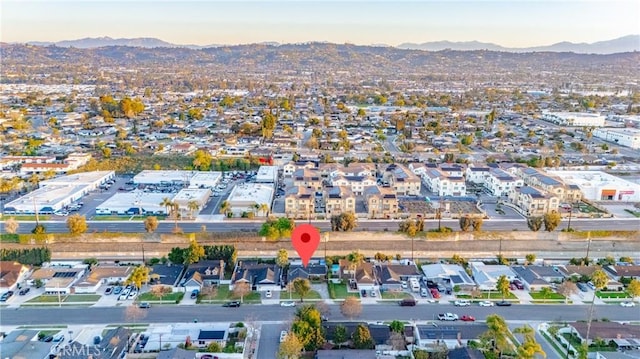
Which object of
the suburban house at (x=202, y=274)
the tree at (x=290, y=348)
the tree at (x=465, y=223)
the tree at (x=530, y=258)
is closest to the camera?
the tree at (x=290, y=348)

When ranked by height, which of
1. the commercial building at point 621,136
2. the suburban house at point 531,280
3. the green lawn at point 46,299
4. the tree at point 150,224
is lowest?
the green lawn at point 46,299

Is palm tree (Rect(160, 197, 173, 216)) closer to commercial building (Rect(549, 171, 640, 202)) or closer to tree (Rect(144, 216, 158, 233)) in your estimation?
tree (Rect(144, 216, 158, 233))

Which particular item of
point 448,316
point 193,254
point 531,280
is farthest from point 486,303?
point 193,254

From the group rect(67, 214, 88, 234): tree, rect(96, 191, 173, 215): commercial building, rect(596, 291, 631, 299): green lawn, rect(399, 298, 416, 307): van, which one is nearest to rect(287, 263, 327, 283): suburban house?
rect(399, 298, 416, 307): van

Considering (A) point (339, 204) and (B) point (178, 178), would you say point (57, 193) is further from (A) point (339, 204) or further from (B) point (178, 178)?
(A) point (339, 204)

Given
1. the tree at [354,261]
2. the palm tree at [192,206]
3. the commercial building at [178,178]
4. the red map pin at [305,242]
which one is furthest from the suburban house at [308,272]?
the commercial building at [178,178]

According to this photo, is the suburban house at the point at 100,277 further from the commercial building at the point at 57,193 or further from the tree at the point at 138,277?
the commercial building at the point at 57,193
